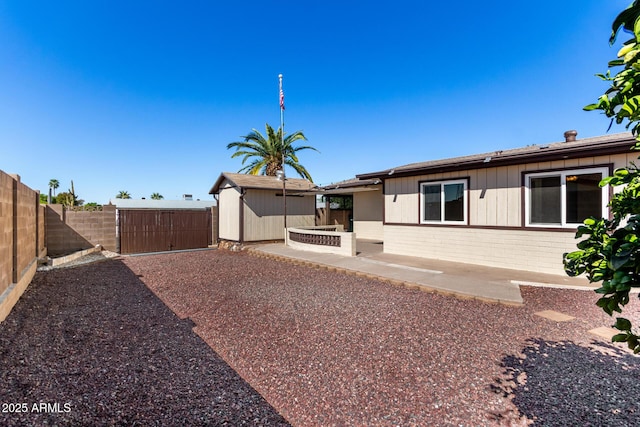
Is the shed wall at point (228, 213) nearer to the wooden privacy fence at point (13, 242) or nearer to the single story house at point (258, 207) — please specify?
the single story house at point (258, 207)

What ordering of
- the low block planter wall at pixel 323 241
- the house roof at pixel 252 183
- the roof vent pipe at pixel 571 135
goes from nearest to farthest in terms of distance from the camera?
the roof vent pipe at pixel 571 135 → the low block planter wall at pixel 323 241 → the house roof at pixel 252 183

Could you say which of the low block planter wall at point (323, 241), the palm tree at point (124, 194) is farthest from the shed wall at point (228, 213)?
the palm tree at point (124, 194)

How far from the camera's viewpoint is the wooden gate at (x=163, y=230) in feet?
43.1

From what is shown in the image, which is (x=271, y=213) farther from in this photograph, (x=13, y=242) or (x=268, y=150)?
(x=13, y=242)

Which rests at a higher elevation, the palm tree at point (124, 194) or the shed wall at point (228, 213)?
the palm tree at point (124, 194)

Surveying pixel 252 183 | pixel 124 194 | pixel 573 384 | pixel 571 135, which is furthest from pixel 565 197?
pixel 124 194

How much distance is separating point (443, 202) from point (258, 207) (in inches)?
350

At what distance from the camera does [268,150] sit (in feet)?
69.1

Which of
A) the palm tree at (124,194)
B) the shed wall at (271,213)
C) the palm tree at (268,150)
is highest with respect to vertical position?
the palm tree at (268,150)

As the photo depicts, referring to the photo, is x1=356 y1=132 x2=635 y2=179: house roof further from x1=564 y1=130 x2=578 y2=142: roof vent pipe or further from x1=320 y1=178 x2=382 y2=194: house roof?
x1=320 y1=178 x2=382 y2=194: house roof

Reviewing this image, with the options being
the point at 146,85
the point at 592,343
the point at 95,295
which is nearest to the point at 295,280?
the point at 95,295

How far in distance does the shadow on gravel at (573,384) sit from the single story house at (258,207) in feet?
38.0

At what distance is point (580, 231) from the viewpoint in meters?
1.38

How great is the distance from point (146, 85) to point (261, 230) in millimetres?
9198
